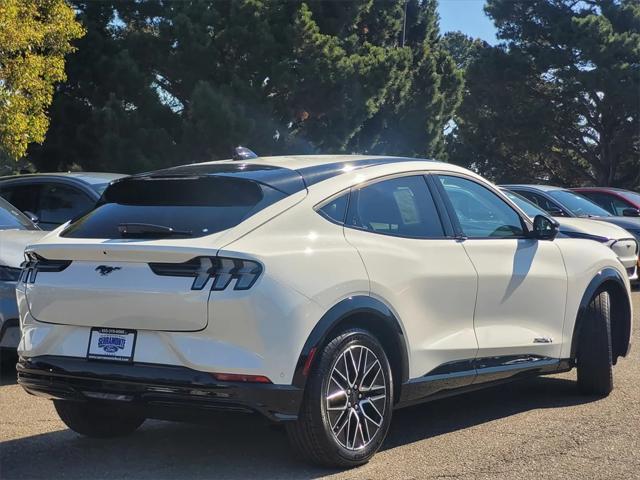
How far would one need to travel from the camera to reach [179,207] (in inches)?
183

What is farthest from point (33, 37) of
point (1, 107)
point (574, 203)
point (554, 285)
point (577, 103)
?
point (577, 103)

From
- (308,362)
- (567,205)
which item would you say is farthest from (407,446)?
(567,205)

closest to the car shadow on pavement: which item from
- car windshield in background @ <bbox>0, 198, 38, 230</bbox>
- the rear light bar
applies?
the rear light bar

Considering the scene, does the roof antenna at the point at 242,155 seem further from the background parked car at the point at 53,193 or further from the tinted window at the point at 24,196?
the tinted window at the point at 24,196

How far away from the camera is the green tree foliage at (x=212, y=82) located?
82.4 ft

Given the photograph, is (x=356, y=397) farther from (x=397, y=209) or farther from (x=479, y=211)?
(x=479, y=211)

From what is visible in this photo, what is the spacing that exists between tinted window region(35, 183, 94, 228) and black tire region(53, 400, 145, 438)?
4.88 meters

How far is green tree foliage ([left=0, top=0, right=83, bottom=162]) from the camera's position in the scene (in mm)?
15570

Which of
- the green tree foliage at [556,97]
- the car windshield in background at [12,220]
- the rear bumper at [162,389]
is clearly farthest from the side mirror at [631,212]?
the green tree foliage at [556,97]

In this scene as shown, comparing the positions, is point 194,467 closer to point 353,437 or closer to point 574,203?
point 353,437

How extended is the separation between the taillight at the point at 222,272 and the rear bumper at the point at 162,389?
43cm

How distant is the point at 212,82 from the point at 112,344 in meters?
22.4

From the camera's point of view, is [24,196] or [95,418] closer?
[95,418]

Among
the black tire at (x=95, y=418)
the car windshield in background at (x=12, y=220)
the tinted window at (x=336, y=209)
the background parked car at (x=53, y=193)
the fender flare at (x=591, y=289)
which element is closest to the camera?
the tinted window at (x=336, y=209)
